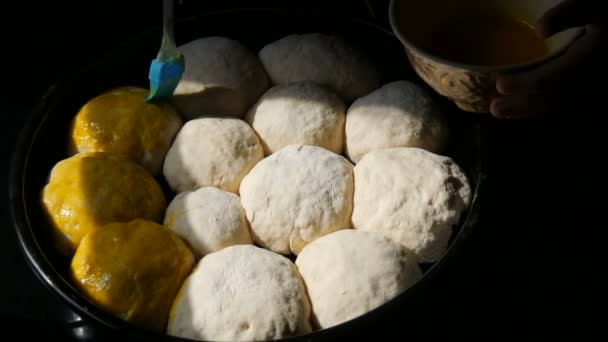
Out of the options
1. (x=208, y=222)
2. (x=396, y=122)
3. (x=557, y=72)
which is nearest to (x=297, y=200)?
(x=208, y=222)

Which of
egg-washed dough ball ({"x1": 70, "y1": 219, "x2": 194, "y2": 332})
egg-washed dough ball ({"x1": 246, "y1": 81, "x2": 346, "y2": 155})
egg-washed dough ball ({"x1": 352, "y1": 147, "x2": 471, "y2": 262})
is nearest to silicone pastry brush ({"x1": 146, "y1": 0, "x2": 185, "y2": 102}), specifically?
egg-washed dough ball ({"x1": 246, "y1": 81, "x2": 346, "y2": 155})

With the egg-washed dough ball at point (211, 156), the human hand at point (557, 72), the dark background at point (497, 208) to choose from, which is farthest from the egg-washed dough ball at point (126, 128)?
the human hand at point (557, 72)

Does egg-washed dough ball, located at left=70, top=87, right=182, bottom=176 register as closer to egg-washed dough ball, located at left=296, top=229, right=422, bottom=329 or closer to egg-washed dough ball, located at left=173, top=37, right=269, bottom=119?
egg-washed dough ball, located at left=173, top=37, right=269, bottom=119

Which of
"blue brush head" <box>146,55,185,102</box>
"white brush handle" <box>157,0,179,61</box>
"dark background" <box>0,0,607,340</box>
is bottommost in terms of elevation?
"dark background" <box>0,0,607,340</box>

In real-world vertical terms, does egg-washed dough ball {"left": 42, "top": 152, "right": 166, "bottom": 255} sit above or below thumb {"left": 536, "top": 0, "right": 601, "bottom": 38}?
below

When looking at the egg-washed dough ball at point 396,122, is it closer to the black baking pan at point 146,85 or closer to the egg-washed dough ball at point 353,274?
the black baking pan at point 146,85

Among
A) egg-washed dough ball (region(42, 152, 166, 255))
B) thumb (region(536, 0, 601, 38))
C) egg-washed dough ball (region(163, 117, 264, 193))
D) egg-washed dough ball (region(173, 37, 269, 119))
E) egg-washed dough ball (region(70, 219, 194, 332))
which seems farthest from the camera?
egg-washed dough ball (region(173, 37, 269, 119))
